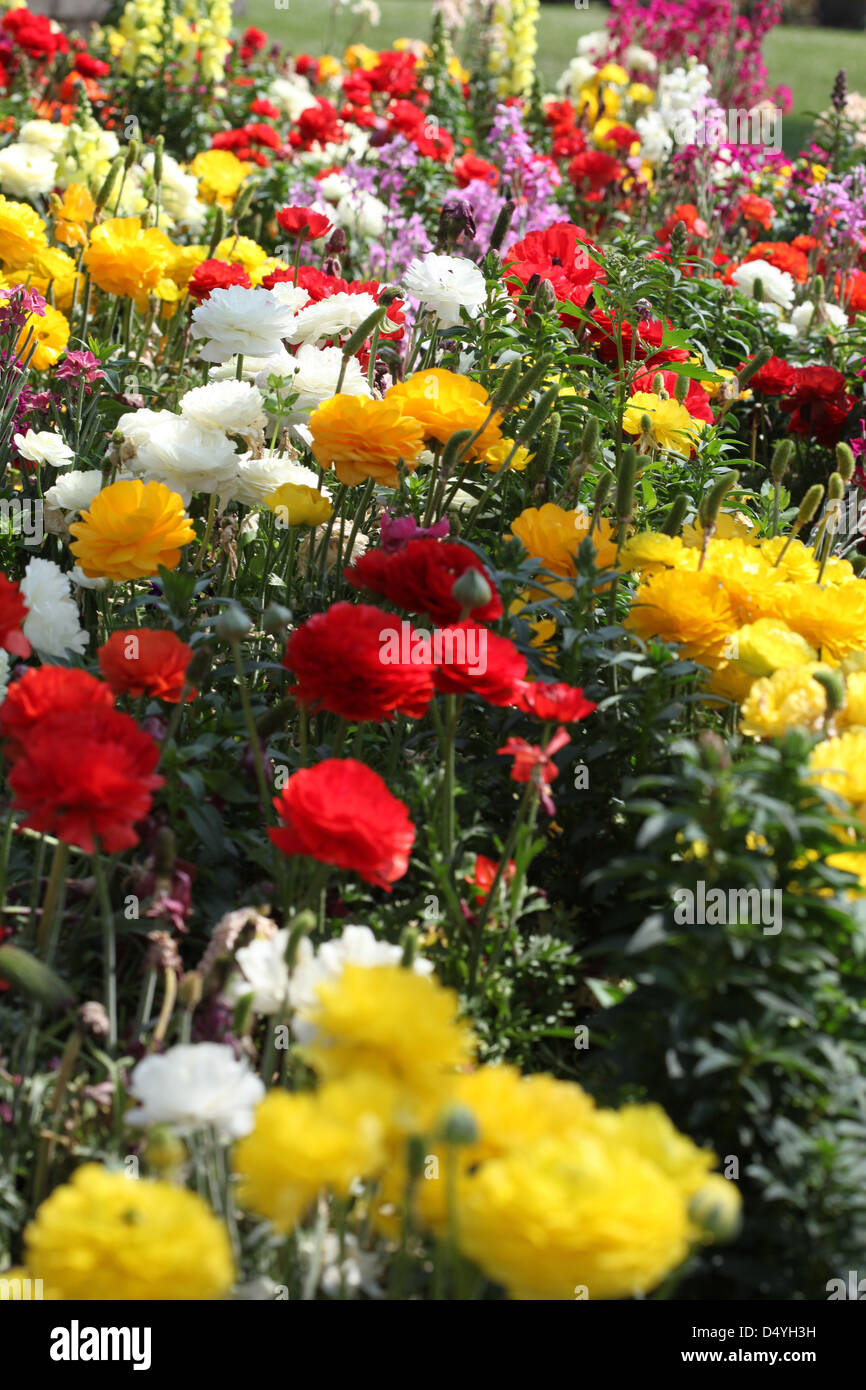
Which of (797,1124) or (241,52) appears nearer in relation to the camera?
(797,1124)

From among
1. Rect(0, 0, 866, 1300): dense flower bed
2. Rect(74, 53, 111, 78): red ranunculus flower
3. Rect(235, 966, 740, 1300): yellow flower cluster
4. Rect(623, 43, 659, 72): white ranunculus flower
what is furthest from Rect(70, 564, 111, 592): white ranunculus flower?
Rect(623, 43, 659, 72): white ranunculus flower

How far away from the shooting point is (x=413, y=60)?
20.7 ft

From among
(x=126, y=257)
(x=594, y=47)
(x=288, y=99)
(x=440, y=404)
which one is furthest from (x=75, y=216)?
(x=594, y=47)

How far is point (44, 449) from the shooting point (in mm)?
2527

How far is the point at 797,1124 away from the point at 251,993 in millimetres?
617

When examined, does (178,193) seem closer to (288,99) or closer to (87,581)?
(87,581)

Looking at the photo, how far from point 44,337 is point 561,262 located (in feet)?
3.72

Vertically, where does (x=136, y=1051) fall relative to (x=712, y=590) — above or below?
below

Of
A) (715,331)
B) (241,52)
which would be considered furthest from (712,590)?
(241,52)

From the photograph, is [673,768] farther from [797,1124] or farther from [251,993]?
[251,993]

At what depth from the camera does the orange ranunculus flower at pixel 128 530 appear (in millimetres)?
1912

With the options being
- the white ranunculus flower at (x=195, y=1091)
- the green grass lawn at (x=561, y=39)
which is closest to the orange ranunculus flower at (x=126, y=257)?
the white ranunculus flower at (x=195, y=1091)

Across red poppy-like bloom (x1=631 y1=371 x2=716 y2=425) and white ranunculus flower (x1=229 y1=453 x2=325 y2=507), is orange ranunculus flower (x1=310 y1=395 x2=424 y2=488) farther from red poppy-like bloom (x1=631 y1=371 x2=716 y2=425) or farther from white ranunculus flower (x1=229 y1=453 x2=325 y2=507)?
red poppy-like bloom (x1=631 y1=371 x2=716 y2=425)

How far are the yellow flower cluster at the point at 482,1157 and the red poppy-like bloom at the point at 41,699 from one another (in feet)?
1.67
